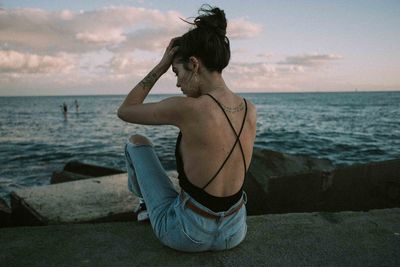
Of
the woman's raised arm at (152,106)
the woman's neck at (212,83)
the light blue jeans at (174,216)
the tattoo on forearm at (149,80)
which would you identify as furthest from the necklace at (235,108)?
the tattoo on forearm at (149,80)

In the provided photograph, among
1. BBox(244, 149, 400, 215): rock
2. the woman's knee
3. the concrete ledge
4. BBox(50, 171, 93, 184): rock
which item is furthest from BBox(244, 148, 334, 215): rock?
BBox(50, 171, 93, 184): rock

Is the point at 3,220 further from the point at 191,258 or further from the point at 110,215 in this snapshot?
the point at 191,258

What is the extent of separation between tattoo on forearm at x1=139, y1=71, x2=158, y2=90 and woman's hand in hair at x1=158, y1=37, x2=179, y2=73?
86mm

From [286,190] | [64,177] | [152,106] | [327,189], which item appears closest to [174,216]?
[152,106]

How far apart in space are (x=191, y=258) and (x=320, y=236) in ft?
3.87

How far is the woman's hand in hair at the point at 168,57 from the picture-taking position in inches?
102

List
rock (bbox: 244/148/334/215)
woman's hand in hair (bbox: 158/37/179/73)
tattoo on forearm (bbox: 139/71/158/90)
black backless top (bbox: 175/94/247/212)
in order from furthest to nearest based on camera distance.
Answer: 1. rock (bbox: 244/148/334/215)
2. tattoo on forearm (bbox: 139/71/158/90)
3. woman's hand in hair (bbox: 158/37/179/73)
4. black backless top (bbox: 175/94/247/212)

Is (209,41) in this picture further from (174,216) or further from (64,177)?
(64,177)

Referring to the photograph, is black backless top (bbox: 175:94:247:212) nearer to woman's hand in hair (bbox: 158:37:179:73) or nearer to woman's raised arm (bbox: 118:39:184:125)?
woman's raised arm (bbox: 118:39:184:125)

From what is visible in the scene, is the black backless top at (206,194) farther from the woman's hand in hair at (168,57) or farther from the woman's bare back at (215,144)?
the woman's hand in hair at (168,57)

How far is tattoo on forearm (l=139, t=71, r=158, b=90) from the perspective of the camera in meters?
2.73

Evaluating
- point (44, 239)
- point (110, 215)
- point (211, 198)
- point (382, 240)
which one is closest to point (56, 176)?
point (110, 215)

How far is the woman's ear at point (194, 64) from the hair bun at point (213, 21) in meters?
0.21

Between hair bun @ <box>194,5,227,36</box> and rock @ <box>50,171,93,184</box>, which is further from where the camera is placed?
rock @ <box>50,171,93,184</box>
